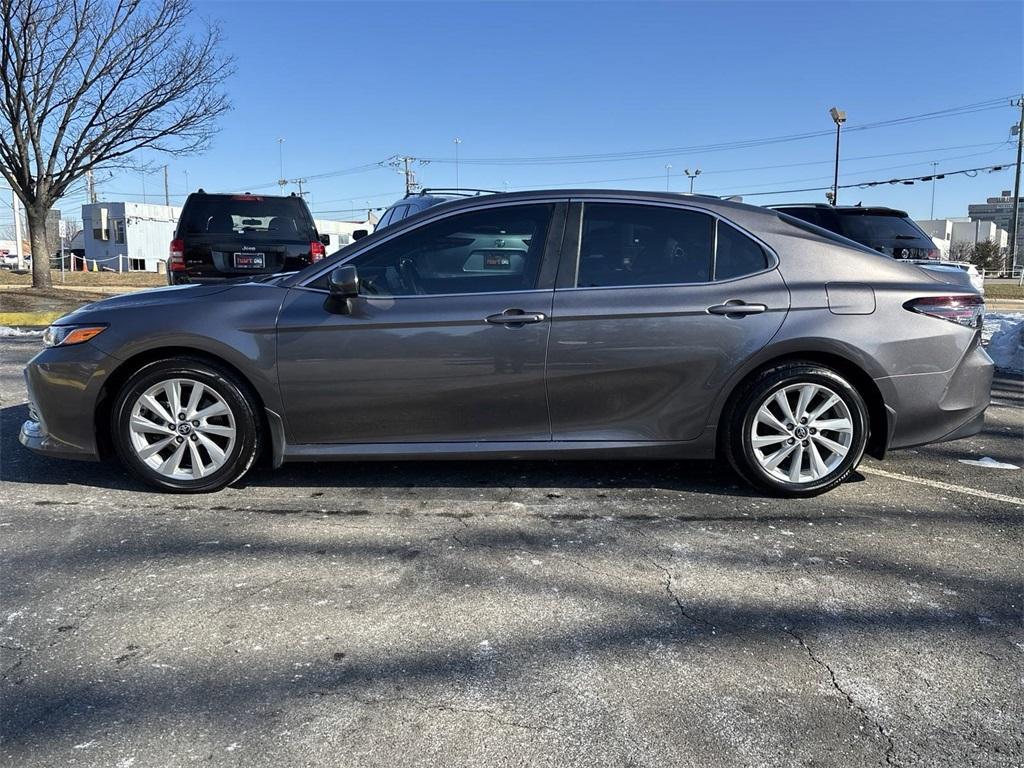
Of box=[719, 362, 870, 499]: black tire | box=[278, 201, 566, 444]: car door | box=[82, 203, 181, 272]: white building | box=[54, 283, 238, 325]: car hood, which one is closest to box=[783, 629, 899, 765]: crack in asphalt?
box=[719, 362, 870, 499]: black tire

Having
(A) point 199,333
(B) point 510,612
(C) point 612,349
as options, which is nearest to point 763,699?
(B) point 510,612

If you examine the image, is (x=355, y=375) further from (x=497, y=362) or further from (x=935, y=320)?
(x=935, y=320)

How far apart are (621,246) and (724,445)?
1.19 m

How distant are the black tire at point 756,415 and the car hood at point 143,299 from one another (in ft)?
9.07

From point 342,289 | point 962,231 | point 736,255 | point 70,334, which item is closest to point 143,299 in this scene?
point 70,334

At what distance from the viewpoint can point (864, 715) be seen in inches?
90.6

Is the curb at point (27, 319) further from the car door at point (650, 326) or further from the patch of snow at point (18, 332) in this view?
the car door at point (650, 326)

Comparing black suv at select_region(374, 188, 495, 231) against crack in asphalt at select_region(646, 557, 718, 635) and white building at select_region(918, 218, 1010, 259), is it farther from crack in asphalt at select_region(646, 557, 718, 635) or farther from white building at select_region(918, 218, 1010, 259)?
white building at select_region(918, 218, 1010, 259)

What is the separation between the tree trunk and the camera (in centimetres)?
1688

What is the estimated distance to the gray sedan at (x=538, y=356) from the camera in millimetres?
4000

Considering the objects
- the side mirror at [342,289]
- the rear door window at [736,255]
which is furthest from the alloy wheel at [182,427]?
the rear door window at [736,255]

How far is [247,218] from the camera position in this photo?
31.7ft

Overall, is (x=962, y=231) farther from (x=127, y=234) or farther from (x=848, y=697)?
(x=848, y=697)

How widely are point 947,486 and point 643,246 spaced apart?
2227mm
